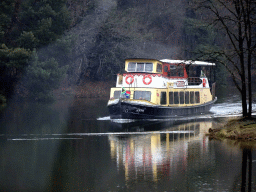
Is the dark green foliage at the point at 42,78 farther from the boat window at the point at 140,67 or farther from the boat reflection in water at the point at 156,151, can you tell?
the boat reflection in water at the point at 156,151

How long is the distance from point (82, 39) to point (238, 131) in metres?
41.0

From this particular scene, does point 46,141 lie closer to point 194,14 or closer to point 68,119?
point 68,119

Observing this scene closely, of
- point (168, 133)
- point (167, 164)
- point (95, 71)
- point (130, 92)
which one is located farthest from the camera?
point (95, 71)

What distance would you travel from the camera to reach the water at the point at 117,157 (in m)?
14.0

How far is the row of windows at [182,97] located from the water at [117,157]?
2.88 meters

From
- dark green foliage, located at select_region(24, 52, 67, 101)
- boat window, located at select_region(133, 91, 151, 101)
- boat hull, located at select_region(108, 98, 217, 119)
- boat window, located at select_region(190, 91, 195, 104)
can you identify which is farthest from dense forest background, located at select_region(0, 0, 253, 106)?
boat hull, located at select_region(108, 98, 217, 119)

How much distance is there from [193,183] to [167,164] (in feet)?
9.67

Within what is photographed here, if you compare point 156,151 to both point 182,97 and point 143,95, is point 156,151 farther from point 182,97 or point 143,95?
point 182,97

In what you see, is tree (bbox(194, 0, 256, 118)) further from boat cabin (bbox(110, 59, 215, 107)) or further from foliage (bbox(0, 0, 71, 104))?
foliage (bbox(0, 0, 71, 104))

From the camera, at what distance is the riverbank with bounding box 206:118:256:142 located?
72.5ft

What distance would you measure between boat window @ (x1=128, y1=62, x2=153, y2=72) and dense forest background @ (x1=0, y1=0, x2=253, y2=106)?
3.67 metres

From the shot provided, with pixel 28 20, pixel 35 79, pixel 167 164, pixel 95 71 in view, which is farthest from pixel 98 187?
pixel 95 71

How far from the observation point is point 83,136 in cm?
2545

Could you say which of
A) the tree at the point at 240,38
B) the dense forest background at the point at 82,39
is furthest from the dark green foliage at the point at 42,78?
the tree at the point at 240,38
